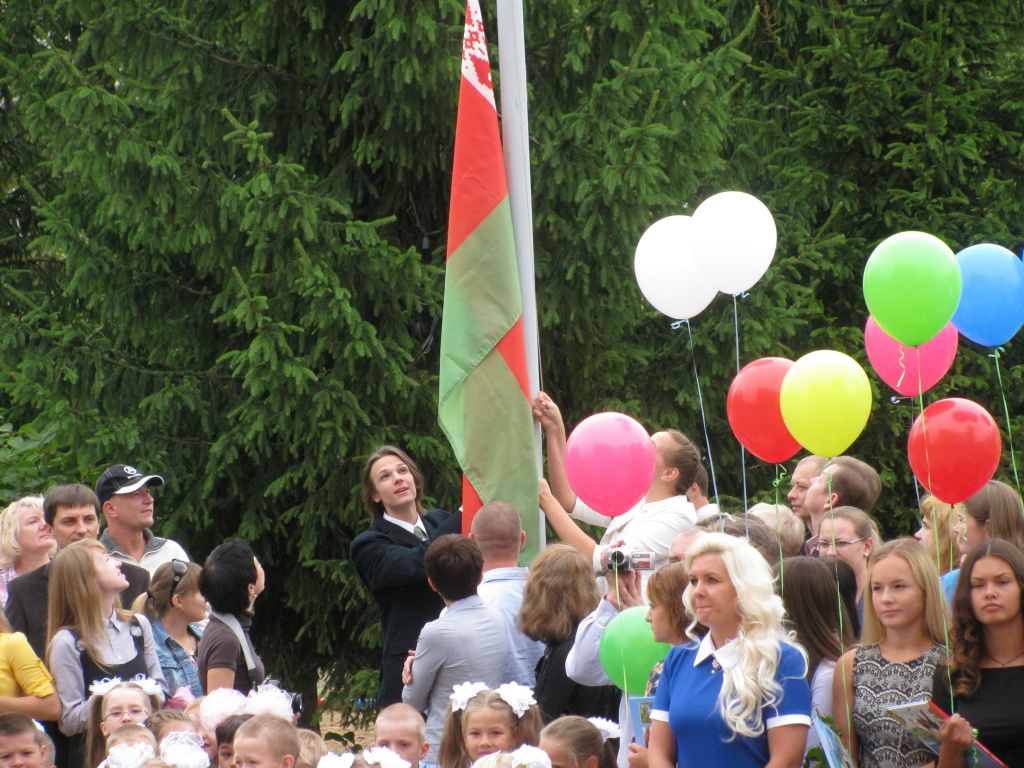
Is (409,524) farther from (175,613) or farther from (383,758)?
(383,758)

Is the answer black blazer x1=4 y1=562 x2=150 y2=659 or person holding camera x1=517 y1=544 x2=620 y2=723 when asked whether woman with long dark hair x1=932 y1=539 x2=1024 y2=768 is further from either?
black blazer x1=4 y1=562 x2=150 y2=659

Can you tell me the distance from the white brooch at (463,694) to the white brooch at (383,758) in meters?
0.44

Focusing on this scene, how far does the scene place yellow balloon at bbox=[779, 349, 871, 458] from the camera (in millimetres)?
4777

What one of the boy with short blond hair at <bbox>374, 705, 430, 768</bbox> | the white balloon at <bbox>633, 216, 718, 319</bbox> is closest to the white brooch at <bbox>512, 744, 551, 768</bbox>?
the boy with short blond hair at <bbox>374, 705, 430, 768</bbox>

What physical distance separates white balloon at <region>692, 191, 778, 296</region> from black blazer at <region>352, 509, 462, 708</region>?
5.78 ft

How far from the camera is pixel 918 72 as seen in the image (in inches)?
379

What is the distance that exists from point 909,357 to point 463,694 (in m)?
2.43

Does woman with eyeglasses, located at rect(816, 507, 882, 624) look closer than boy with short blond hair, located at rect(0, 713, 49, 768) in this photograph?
No

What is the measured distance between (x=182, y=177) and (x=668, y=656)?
15.2 ft

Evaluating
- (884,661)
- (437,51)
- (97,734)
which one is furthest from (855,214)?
(97,734)

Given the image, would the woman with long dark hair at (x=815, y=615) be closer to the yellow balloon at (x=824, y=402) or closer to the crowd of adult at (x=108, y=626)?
the yellow balloon at (x=824, y=402)

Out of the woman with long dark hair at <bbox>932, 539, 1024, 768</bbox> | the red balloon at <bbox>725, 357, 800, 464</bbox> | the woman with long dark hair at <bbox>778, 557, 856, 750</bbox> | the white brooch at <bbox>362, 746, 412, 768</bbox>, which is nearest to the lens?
the woman with long dark hair at <bbox>932, 539, 1024, 768</bbox>

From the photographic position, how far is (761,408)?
5.21 meters

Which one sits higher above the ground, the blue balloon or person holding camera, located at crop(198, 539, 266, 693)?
the blue balloon
